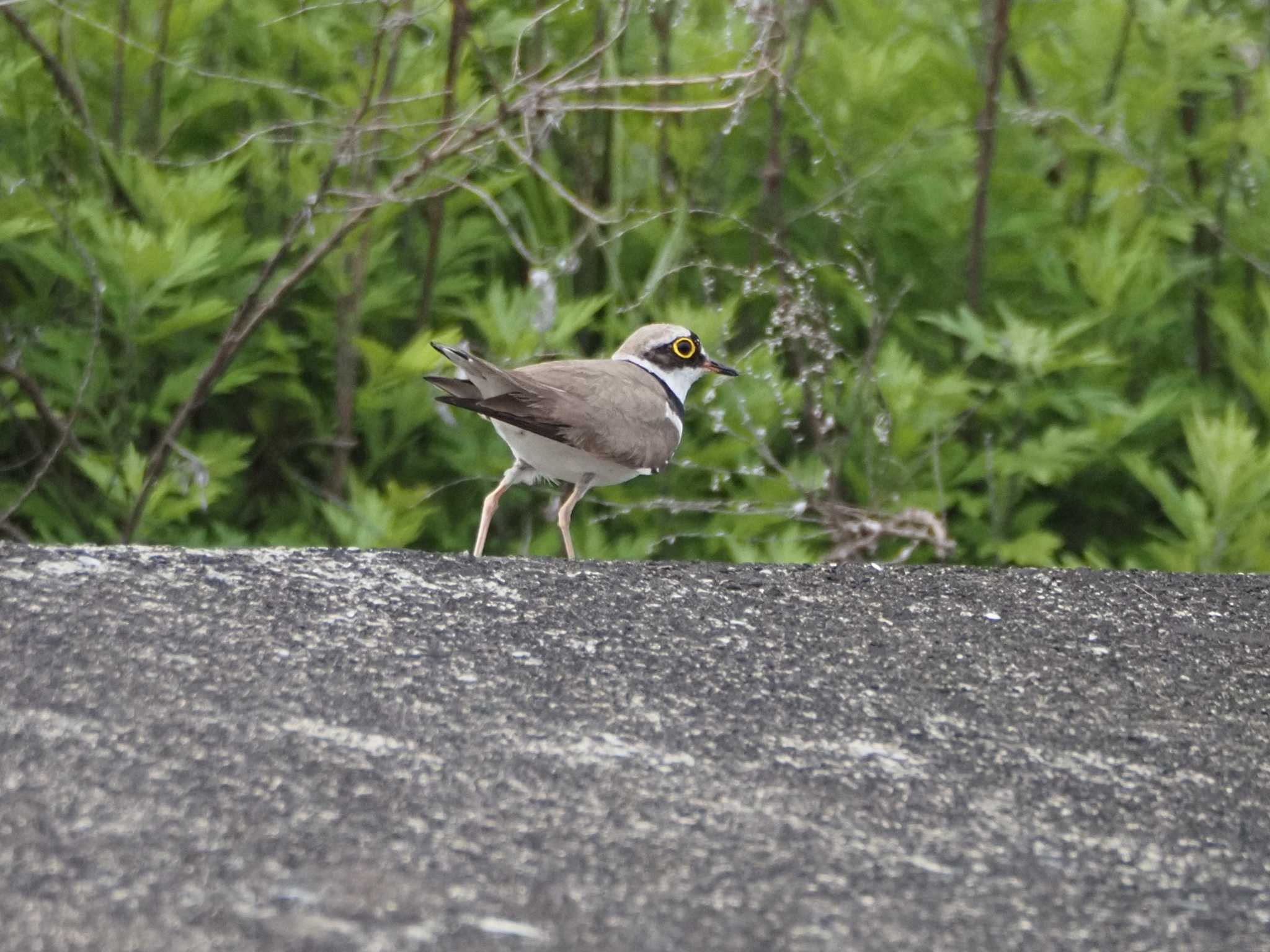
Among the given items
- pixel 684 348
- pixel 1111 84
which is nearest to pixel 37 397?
pixel 684 348

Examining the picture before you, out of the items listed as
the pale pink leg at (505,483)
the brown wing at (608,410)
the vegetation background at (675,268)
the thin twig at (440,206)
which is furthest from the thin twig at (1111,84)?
the pale pink leg at (505,483)

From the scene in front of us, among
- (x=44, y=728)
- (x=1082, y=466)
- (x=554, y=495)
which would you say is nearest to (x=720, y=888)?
(x=44, y=728)

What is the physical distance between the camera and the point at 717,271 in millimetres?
5164

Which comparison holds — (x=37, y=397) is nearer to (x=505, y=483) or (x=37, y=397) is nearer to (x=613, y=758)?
(x=505, y=483)

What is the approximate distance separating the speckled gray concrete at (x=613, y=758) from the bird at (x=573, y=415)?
16.3 inches

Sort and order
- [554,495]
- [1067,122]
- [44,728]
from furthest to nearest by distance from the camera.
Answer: [1067,122]
[554,495]
[44,728]

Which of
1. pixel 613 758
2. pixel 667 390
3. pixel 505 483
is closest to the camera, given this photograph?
pixel 613 758

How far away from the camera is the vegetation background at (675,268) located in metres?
4.48

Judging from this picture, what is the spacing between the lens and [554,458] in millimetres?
3678

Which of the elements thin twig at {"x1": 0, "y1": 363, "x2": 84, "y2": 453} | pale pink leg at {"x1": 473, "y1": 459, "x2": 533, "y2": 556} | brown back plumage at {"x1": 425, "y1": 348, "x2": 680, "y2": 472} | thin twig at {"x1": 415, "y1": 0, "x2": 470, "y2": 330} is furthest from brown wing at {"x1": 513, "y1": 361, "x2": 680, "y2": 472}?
thin twig at {"x1": 0, "y1": 363, "x2": 84, "y2": 453}

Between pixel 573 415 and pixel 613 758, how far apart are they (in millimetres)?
1365

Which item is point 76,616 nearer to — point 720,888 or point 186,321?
point 720,888

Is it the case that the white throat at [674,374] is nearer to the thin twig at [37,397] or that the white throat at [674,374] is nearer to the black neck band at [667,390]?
the black neck band at [667,390]

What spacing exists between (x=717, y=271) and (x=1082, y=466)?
1244mm
